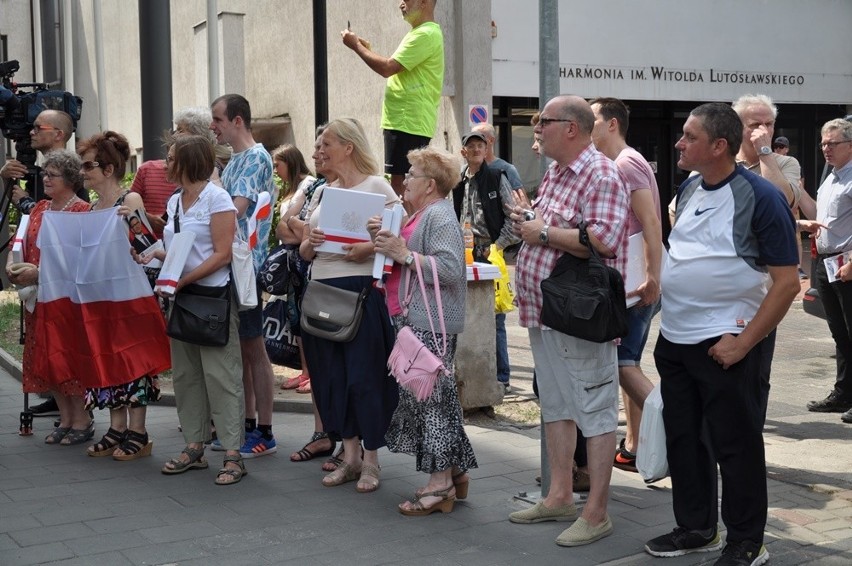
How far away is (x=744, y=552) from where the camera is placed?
473 cm

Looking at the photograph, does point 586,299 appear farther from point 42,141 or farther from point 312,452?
point 42,141

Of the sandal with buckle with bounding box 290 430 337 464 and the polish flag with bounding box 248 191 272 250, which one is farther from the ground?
the polish flag with bounding box 248 191 272 250

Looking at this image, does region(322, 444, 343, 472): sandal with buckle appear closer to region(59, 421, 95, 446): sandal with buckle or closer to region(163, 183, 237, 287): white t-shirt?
region(163, 183, 237, 287): white t-shirt

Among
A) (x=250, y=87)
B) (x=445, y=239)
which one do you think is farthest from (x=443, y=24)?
(x=445, y=239)

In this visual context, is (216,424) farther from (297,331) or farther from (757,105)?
(757,105)

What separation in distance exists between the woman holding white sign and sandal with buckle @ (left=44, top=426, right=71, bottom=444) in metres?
2.14

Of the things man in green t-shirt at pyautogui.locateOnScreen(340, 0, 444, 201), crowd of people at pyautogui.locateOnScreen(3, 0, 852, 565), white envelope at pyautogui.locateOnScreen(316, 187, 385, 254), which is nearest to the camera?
crowd of people at pyautogui.locateOnScreen(3, 0, 852, 565)

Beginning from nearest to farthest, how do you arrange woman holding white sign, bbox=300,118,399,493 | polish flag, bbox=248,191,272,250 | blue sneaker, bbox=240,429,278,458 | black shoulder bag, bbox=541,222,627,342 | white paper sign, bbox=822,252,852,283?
black shoulder bag, bbox=541,222,627,342 → woman holding white sign, bbox=300,118,399,493 → polish flag, bbox=248,191,272,250 → blue sneaker, bbox=240,429,278,458 → white paper sign, bbox=822,252,852,283

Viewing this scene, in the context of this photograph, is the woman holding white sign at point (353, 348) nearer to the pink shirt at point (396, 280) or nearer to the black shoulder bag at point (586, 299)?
the pink shirt at point (396, 280)

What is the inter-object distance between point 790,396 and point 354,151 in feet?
14.5

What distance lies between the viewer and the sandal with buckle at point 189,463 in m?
6.49

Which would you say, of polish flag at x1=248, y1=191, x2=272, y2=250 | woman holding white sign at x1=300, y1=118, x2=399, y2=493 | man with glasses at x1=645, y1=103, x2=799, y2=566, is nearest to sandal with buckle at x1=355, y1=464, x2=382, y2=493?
woman holding white sign at x1=300, y1=118, x2=399, y2=493

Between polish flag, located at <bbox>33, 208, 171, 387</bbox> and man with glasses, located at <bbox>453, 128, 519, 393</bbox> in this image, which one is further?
man with glasses, located at <bbox>453, 128, 519, 393</bbox>

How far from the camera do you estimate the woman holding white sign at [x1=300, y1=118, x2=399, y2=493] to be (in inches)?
238
